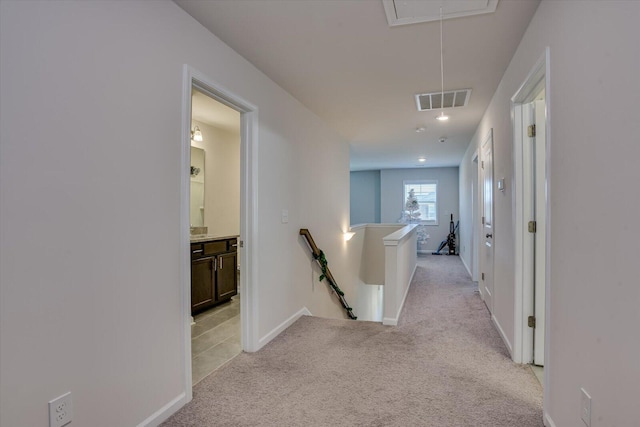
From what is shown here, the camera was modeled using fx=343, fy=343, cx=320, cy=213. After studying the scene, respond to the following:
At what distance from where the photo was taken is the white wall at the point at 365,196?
10516 mm

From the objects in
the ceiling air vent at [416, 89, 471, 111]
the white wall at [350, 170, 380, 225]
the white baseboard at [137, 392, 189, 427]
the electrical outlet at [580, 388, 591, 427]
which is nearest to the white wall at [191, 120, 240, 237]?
the ceiling air vent at [416, 89, 471, 111]

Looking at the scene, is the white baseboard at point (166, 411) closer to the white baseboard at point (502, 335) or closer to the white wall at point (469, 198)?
the white baseboard at point (502, 335)

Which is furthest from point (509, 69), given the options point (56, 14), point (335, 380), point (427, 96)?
point (56, 14)

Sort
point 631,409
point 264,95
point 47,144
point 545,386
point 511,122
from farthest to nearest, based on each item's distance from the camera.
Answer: point 264,95
point 511,122
point 545,386
point 47,144
point 631,409

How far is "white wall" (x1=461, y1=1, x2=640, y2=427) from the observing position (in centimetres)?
111

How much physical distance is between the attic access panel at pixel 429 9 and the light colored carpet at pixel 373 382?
234cm

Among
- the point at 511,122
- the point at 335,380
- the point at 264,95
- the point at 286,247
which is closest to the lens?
the point at 335,380

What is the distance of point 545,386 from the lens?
184cm

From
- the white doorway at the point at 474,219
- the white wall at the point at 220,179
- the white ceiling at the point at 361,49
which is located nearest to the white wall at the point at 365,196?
the white doorway at the point at 474,219

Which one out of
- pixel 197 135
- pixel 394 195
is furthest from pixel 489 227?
pixel 394 195

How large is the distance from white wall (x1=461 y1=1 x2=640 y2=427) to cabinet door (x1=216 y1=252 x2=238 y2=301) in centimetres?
357

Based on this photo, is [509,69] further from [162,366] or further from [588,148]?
[162,366]

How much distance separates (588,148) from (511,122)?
1.44 m

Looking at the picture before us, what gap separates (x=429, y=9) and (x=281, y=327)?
280 cm
